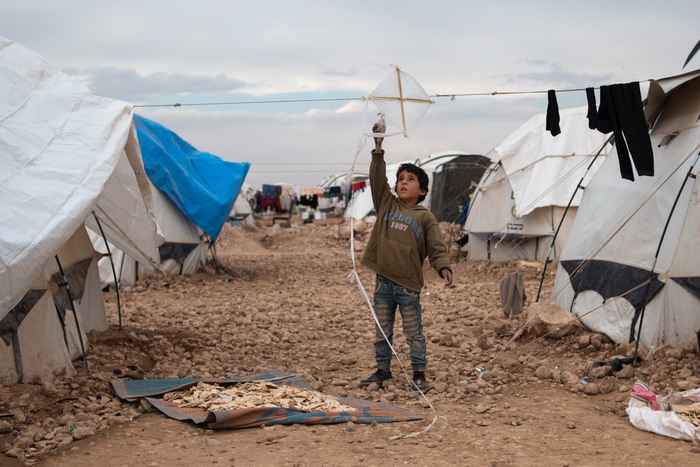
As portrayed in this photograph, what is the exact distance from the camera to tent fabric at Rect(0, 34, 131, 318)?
4113 millimetres

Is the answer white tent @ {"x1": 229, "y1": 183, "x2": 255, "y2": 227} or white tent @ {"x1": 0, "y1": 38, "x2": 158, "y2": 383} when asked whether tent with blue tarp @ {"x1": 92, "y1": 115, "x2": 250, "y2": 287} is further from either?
white tent @ {"x1": 229, "y1": 183, "x2": 255, "y2": 227}

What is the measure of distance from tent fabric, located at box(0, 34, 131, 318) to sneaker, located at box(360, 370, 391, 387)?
244 cm

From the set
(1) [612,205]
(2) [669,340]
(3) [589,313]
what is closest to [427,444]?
(2) [669,340]

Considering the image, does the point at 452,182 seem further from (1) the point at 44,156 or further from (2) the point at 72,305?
(1) the point at 44,156

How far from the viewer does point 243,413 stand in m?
4.56

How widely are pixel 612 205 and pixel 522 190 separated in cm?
713

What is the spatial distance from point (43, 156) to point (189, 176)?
28.9 feet

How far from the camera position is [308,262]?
1709cm

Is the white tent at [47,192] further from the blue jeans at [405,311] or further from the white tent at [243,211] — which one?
the white tent at [243,211]

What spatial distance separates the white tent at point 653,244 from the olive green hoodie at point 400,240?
1943mm

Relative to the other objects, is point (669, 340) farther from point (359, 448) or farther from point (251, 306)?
point (251, 306)

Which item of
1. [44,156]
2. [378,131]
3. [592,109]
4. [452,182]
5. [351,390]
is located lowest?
[351,390]

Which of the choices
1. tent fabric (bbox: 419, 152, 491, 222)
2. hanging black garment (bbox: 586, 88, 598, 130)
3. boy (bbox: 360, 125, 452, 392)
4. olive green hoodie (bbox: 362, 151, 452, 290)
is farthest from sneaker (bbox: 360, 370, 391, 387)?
tent fabric (bbox: 419, 152, 491, 222)

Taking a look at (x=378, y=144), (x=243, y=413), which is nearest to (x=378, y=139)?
(x=378, y=144)
